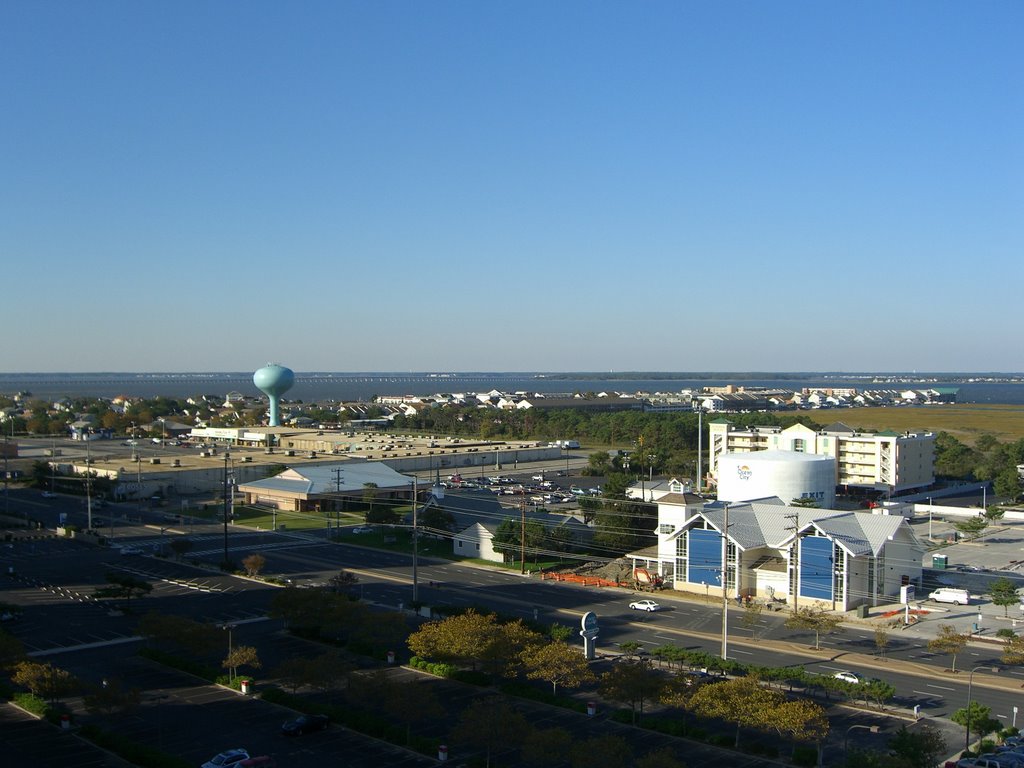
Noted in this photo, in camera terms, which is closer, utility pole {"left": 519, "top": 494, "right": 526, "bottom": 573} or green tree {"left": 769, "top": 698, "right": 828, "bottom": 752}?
green tree {"left": 769, "top": 698, "right": 828, "bottom": 752}

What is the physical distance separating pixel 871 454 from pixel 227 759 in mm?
60589

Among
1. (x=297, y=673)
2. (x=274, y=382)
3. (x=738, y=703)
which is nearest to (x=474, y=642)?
(x=297, y=673)

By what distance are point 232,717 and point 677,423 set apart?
79.1 metres

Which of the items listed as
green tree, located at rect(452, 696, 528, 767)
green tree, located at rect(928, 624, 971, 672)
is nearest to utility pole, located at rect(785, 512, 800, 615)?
green tree, located at rect(928, 624, 971, 672)

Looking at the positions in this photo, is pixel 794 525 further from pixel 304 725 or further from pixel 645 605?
pixel 304 725

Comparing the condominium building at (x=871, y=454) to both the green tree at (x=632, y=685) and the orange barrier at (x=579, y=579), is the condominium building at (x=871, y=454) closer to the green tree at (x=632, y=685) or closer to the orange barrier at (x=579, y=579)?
the orange barrier at (x=579, y=579)

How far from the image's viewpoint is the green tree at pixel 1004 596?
33562 millimetres

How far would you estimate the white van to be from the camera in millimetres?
35688

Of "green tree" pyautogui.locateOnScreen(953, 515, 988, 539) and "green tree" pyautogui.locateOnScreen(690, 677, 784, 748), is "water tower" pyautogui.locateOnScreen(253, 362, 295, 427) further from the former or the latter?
"green tree" pyautogui.locateOnScreen(690, 677, 784, 748)

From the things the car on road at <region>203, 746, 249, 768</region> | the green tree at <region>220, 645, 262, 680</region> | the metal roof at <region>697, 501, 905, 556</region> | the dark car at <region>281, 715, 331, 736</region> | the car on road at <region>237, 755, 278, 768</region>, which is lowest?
the dark car at <region>281, 715, 331, 736</region>

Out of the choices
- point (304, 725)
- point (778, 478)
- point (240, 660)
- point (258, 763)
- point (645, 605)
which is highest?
point (778, 478)

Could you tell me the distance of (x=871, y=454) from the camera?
228ft

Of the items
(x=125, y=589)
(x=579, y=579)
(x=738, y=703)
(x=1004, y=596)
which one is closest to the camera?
(x=738, y=703)

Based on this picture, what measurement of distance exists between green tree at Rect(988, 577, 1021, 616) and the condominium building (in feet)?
104
